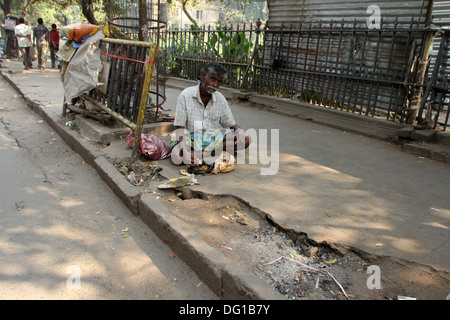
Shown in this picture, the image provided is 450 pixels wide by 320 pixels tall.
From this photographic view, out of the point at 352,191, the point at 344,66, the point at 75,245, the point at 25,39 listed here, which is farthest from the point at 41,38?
the point at 352,191

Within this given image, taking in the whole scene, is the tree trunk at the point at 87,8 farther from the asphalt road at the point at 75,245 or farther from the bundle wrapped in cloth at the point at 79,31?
the asphalt road at the point at 75,245

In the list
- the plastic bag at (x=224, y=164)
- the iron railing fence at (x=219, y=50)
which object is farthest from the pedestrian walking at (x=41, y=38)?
Answer: the plastic bag at (x=224, y=164)

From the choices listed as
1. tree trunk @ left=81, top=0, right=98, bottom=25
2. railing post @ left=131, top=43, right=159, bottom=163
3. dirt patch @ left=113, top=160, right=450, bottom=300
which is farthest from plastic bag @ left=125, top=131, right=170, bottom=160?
tree trunk @ left=81, top=0, right=98, bottom=25

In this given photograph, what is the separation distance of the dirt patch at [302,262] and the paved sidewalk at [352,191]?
0.32 ft

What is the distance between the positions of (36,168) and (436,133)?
19.1 ft

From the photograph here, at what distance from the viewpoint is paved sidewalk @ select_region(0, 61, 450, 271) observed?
2.70 metres

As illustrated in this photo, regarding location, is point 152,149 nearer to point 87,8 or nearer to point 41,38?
point 87,8

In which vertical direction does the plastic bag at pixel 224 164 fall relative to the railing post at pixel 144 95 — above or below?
below

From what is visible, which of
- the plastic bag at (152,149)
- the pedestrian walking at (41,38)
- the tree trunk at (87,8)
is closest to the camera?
the plastic bag at (152,149)

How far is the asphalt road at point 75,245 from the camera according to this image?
229 centimetres

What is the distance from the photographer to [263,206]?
3.17 m

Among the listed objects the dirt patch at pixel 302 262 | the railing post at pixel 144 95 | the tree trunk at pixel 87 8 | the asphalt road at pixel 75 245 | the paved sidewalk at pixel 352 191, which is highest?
the tree trunk at pixel 87 8

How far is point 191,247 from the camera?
8.13 ft

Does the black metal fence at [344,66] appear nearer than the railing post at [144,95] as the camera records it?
No
